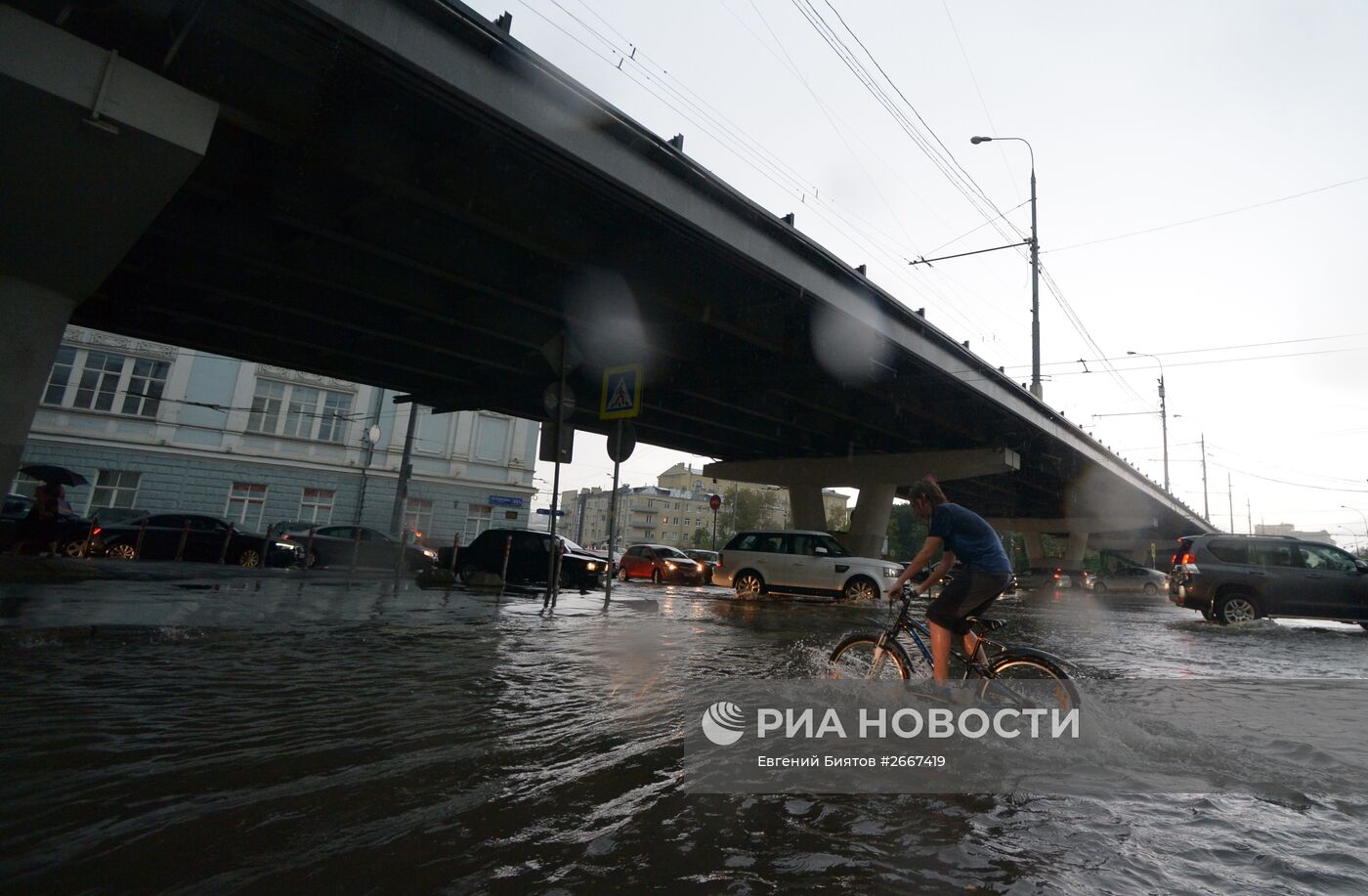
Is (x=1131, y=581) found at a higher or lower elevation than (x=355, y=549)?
higher

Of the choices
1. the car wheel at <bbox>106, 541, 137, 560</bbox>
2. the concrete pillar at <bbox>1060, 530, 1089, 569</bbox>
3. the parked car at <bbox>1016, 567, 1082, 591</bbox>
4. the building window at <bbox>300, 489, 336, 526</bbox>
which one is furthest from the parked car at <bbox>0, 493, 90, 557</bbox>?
the concrete pillar at <bbox>1060, 530, 1089, 569</bbox>

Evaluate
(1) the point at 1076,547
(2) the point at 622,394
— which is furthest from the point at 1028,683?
(1) the point at 1076,547

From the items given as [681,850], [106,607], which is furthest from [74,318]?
[681,850]

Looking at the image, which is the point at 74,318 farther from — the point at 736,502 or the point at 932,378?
the point at 736,502

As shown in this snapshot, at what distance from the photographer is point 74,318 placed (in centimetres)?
1534

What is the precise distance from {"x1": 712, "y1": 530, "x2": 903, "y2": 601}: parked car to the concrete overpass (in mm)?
4024

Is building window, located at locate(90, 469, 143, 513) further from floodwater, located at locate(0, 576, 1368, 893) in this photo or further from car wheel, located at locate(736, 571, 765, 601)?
floodwater, located at locate(0, 576, 1368, 893)

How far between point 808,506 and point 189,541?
75.5ft

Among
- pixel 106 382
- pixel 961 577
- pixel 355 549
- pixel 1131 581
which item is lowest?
pixel 355 549

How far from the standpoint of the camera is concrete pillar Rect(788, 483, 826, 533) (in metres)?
31.2

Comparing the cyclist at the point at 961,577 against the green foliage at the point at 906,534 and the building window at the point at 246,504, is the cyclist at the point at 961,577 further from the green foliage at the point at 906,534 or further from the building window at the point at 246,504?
the green foliage at the point at 906,534

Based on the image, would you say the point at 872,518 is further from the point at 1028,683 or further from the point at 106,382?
the point at 106,382

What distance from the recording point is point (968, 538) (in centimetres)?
481

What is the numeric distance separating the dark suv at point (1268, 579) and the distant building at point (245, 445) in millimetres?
A: 28500
